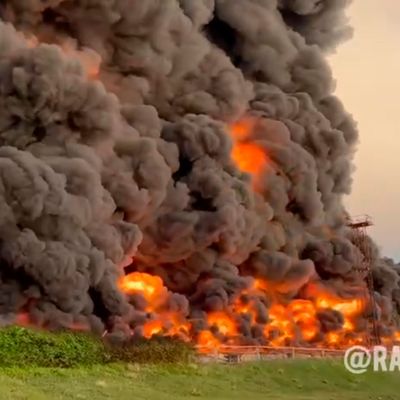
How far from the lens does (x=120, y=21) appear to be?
5394 centimetres

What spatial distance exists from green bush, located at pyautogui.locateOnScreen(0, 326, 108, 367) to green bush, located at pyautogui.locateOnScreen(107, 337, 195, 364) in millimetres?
783

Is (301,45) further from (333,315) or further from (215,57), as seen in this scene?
(333,315)

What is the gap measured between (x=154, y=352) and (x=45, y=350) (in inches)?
185

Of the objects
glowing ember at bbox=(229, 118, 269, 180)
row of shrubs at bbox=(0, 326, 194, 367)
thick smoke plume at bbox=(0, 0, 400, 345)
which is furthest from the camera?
glowing ember at bbox=(229, 118, 269, 180)

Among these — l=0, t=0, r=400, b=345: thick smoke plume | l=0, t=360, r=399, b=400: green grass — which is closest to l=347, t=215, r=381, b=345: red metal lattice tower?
l=0, t=0, r=400, b=345: thick smoke plume

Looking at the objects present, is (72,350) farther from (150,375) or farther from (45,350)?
(150,375)

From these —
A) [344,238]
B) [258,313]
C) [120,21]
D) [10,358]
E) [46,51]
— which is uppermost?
[120,21]

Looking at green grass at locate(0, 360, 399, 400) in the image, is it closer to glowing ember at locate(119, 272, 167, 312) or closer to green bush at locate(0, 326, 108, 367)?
green bush at locate(0, 326, 108, 367)

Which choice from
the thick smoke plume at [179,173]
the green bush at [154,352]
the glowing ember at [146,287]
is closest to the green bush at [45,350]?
the green bush at [154,352]

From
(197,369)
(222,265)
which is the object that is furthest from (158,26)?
(197,369)

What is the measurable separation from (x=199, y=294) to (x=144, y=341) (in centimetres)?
1550

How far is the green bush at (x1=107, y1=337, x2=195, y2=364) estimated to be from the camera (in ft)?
115

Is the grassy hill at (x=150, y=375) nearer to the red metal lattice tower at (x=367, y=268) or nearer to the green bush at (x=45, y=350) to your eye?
the green bush at (x=45, y=350)

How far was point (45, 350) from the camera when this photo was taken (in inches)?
1332
